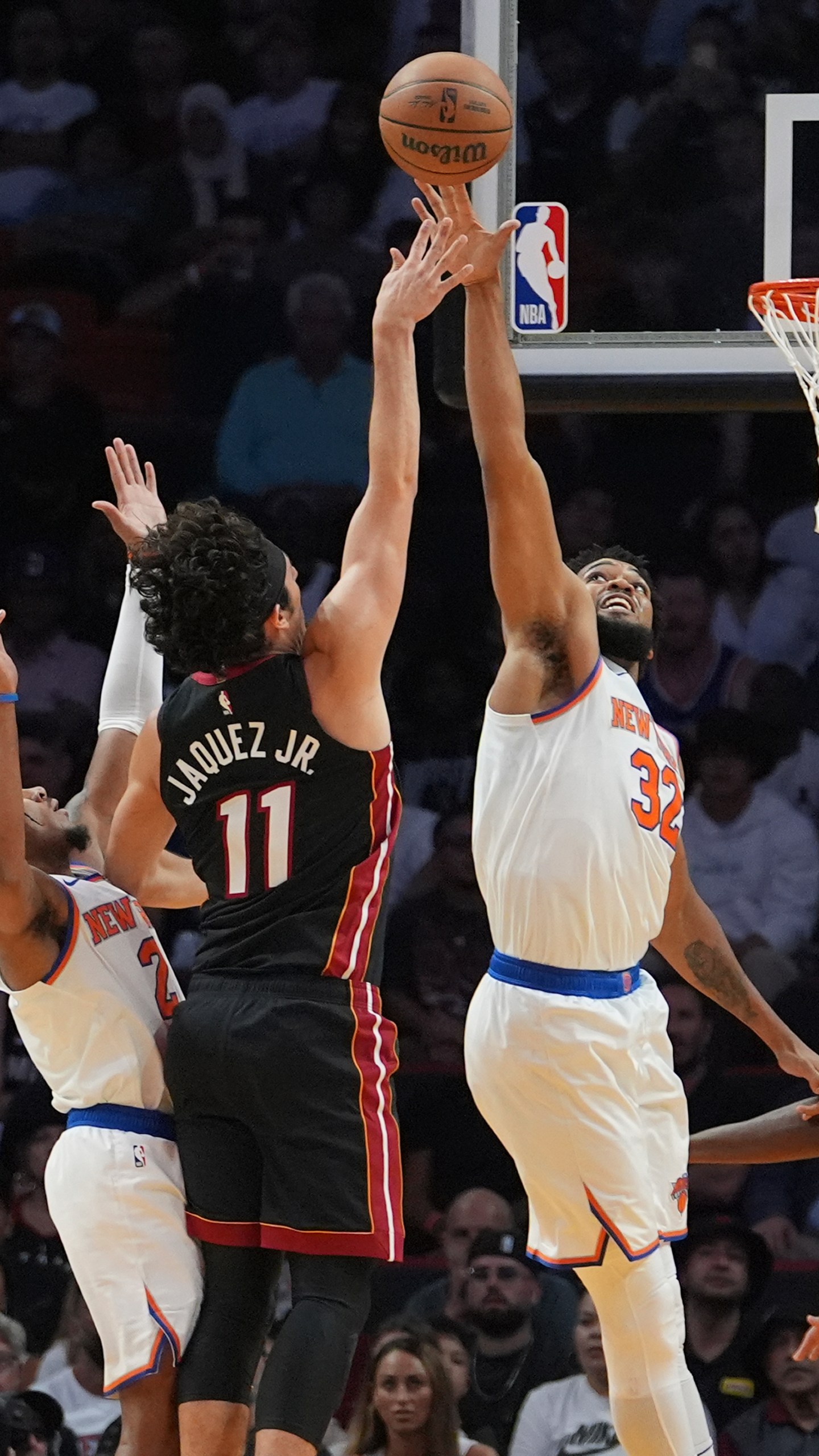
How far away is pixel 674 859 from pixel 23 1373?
3356mm

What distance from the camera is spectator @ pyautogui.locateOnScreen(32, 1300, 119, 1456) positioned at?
6367 millimetres

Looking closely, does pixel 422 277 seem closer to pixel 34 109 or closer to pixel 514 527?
pixel 514 527

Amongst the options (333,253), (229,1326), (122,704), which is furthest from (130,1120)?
(333,253)

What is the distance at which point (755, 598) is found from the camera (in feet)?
24.5

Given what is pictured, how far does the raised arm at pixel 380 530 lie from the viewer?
353 centimetres

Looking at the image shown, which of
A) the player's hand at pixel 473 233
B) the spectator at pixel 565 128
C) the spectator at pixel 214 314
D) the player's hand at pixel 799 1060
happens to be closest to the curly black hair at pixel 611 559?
the player's hand at pixel 473 233

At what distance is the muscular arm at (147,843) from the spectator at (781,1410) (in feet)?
10.1

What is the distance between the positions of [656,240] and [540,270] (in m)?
0.47

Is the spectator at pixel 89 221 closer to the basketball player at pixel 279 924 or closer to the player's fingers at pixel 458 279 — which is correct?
the player's fingers at pixel 458 279

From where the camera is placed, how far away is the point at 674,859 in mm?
4527

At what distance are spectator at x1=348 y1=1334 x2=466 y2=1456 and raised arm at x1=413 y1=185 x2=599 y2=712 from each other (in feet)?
9.53

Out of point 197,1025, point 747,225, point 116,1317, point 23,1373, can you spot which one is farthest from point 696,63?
point 23,1373

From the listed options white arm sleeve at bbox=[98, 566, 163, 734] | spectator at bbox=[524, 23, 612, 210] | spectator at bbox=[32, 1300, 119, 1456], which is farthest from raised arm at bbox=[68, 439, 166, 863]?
spectator at bbox=[32, 1300, 119, 1456]

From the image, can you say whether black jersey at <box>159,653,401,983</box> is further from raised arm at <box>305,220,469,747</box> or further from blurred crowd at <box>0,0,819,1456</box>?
blurred crowd at <box>0,0,819,1456</box>
